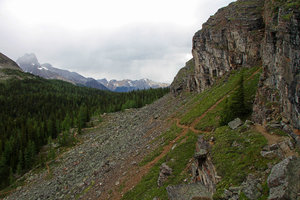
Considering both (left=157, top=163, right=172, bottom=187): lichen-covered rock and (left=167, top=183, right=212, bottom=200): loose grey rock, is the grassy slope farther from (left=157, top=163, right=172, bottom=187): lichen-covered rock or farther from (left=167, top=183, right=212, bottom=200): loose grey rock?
(left=167, top=183, right=212, bottom=200): loose grey rock

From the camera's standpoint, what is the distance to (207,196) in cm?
1515

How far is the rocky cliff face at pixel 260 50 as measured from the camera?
52.1 ft

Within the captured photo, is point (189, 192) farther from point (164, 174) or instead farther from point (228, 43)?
point (228, 43)

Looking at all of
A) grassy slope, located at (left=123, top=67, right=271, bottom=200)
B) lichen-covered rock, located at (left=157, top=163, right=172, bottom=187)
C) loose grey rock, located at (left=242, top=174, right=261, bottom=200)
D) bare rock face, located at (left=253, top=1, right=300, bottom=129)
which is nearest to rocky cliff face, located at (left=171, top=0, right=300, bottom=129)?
bare rock face, located at (left=253, top=1, right=300, bottom=129)

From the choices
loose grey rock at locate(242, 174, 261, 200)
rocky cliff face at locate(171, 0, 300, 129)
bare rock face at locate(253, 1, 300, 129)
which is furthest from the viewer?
rocky cliff face at locate(171, 0, 300, 129)

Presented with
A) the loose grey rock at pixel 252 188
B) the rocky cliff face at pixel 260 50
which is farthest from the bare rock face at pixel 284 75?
the loose grey rock at pixel 252 188

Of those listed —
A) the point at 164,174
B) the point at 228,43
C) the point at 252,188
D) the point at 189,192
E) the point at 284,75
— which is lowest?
the point at 164,174

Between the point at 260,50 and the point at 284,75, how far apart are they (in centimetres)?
3361

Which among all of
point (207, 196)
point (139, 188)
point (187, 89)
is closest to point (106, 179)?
point (139, 188)

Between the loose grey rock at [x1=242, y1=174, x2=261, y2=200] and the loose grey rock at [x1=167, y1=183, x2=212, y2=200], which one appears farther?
the loose grey rock at [x1=167, y1=183, x2=212, y2=200]

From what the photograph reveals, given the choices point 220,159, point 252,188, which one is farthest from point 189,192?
point 252,188

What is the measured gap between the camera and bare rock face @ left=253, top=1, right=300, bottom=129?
1506 centimetres

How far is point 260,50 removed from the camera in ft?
150

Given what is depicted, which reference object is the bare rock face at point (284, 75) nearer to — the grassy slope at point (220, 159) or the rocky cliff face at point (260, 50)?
the rocky cliff face at point (260, 50)
